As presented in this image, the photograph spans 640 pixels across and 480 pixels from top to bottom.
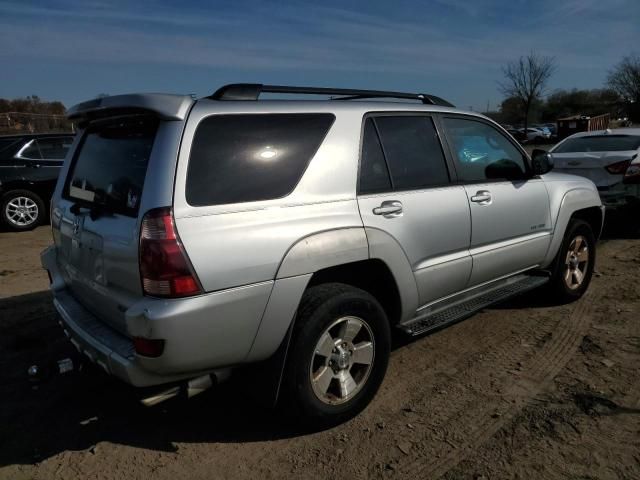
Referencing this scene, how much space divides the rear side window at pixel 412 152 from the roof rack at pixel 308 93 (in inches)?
10.0

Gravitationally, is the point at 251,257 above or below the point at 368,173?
below

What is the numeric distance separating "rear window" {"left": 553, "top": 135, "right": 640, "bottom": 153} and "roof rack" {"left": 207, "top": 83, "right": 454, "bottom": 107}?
16.2 feet

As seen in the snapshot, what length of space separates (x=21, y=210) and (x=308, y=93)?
781 cm

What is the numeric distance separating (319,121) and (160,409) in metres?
1.99

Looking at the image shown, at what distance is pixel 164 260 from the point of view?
236 cm

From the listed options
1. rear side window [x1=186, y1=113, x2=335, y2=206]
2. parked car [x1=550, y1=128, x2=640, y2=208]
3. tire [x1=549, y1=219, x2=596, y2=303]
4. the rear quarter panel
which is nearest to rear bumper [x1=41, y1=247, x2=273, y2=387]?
rear side window [x1=186, y1=113, x2=335, y2=206]

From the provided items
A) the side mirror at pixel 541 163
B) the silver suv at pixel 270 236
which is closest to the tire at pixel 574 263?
the side mirror at pixel 541 163

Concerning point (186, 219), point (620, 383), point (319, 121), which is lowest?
point (620, 383)

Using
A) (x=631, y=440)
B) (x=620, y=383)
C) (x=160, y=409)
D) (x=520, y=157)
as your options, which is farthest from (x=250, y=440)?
(x=520, y=157)

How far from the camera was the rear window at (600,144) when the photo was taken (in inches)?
302

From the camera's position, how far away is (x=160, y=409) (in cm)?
329

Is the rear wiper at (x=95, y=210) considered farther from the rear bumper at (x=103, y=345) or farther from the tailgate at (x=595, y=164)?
the tailgate at (x=595, y=164)

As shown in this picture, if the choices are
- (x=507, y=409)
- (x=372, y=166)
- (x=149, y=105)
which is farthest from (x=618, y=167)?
(x=149, y=105)

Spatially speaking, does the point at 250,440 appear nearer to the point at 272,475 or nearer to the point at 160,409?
the point at 272,475
